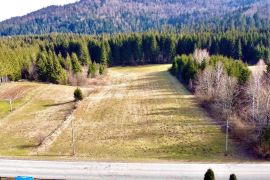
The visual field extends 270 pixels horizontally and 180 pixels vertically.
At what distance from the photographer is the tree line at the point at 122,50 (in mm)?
99750

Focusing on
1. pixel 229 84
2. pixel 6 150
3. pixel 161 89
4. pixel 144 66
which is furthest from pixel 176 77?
pixel 6 150

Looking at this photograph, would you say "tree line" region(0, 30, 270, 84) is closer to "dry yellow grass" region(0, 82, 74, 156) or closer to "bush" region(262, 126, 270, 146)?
"dry yellow grass" region(0, 82, 74, 156)

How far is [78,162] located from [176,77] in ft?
216

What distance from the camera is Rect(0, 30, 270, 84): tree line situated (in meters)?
99.8

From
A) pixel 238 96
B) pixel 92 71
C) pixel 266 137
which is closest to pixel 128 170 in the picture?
pixel 266 137

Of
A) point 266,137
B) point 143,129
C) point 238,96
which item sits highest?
point 238,96

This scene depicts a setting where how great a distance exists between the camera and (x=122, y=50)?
135875 millimetres

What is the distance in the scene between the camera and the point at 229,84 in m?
54.8

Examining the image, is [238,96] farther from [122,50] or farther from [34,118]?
[122,50]

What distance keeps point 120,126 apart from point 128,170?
67.5 ft

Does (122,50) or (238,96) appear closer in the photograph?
(238,96)

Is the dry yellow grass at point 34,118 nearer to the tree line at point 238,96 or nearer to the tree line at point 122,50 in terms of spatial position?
the tree line at point 122,50

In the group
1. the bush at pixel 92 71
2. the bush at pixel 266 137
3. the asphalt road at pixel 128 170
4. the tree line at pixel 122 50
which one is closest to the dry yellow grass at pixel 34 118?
the asphalt road at pixel 128 170

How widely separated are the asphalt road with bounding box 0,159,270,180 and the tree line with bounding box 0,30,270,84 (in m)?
62.5
